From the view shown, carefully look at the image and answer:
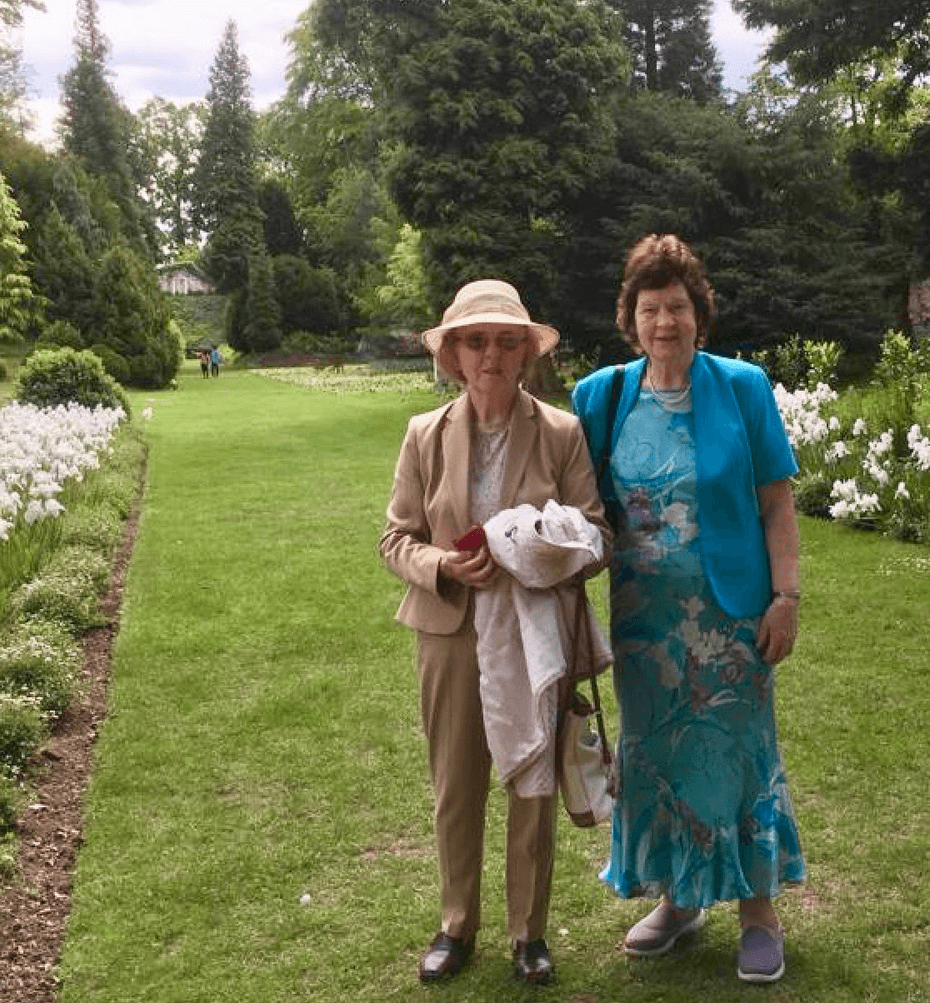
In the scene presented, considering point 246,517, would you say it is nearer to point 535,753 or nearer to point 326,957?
point 326,957

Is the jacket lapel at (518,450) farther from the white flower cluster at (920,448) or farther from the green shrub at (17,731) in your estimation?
the white flower cluster at (920,448)

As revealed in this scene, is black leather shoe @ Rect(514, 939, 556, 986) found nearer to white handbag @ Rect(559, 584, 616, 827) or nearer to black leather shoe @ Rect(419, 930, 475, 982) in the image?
black leather shoe @ Rect(419, 930, 475, 982)

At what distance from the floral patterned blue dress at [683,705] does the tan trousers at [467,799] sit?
0.31 meters

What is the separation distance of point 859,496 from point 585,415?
21.9 ft

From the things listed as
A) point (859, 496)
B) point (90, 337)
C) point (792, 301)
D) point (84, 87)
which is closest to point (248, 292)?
point (90, 337)

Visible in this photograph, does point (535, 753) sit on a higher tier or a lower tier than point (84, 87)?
lower

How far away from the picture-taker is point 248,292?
46.6m

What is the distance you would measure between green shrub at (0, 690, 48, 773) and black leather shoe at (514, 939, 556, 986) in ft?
8.87

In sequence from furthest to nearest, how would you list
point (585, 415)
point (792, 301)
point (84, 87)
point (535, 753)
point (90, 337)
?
point (84, 87), point (90, 337), point (792, 301), point (585, 415), point (535, 753)

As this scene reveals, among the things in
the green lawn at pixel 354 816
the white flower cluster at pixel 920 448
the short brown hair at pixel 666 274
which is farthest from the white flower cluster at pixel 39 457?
the white flower cluster at pixel 920 448

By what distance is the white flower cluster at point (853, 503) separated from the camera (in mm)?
8703

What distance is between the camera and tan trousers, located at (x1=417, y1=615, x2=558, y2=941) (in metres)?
2.83

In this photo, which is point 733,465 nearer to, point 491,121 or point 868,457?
point 868,457

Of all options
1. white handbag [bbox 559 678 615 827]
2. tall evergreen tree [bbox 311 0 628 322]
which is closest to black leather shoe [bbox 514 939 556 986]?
white handbag [bbox 559 678 615 827]
